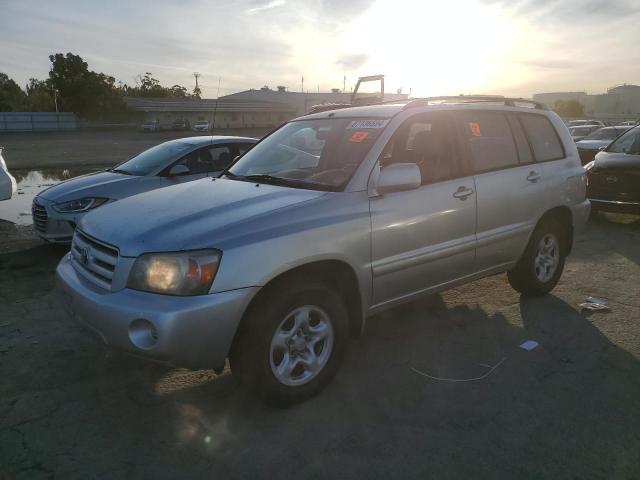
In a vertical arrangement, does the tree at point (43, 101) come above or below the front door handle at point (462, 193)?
above

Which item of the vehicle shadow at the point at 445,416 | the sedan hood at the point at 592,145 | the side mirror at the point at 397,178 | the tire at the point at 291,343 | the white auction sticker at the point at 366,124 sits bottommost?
the vehicle shadow at the point at 445,416

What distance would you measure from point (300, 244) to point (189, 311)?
2.36 feet

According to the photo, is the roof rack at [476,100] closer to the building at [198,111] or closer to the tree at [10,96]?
the building at [198,111]

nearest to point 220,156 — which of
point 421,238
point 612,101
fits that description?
point 421,238

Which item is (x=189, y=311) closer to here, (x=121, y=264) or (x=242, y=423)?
(x=121, y=264)

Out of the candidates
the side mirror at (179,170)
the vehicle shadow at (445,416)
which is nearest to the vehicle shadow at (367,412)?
the vehicle shadow at (445,416)

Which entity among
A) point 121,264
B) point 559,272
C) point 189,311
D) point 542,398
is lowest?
point 542,398

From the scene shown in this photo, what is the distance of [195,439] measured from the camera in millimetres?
2812

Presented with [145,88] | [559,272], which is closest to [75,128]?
[145,88]

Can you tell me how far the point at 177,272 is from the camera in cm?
271

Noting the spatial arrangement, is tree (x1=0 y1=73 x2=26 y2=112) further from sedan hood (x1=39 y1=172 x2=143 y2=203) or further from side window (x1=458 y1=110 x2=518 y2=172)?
side window (x1=458 y1=110 x2=518 y2=172)

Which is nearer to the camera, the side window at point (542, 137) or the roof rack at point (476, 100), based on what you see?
the roof rack at point (476, 100)

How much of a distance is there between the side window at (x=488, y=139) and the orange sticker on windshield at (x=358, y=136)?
0.93 metres

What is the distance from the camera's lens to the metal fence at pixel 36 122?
169 ft
